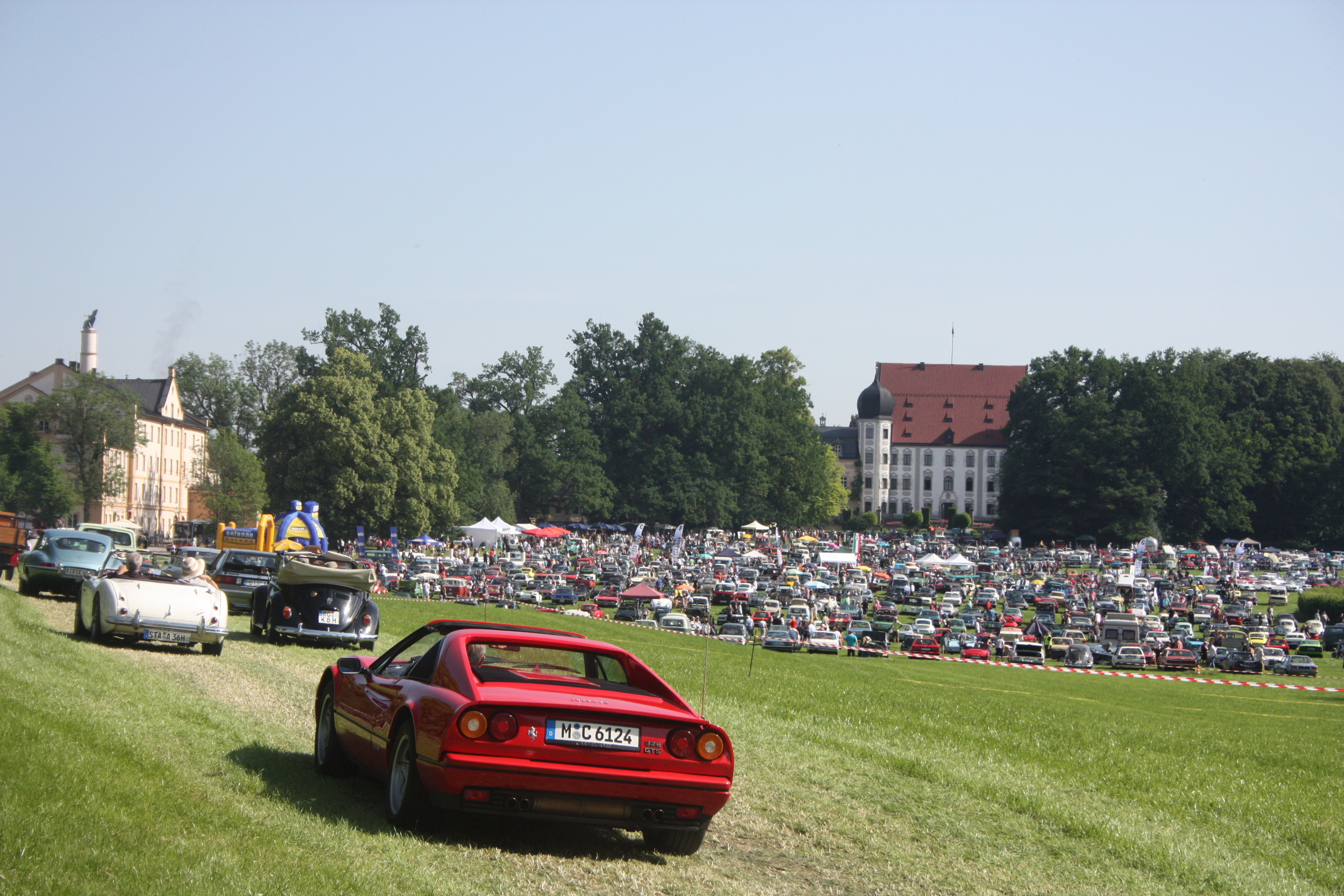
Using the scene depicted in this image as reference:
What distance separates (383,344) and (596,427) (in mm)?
30613

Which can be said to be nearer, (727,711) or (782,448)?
(727,711)

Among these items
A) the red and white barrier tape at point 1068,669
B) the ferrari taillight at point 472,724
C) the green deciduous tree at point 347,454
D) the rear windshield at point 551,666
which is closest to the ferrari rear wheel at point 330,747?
the rear windshield at point 551,666

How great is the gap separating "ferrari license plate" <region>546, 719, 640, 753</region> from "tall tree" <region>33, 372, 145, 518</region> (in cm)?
8623

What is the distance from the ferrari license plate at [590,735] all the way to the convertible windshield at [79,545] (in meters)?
21.4

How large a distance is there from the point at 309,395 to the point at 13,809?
233 ft

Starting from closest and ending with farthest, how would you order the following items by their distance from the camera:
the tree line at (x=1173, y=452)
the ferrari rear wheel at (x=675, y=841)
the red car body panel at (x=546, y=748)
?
1. the red car body panel at (x=546, y=748)
2. the ferrari rear wheel at (x=675, y=841)
3. the tree line at (x=1173, y=452)

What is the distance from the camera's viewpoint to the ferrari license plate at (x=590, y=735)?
677cm

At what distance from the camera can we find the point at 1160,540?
396 ft

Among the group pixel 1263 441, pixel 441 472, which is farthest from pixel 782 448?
pixel 441 472

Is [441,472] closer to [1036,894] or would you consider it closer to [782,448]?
[782,448]

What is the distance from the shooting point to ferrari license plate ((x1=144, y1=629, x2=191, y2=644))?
53.4 feet

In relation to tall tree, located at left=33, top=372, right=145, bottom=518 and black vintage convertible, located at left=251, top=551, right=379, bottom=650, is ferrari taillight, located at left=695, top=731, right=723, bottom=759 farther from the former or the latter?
tall tree, located at left=33, top=372, right=145, bottom=518

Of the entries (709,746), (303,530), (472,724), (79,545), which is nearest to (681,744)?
(709,746)

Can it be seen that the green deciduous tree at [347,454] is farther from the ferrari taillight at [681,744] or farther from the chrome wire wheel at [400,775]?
the ferrari taillight at [681,744]
